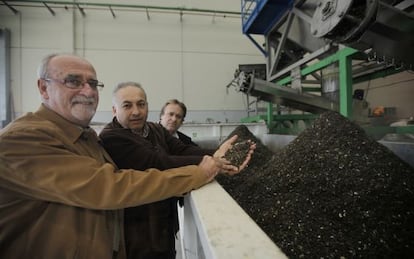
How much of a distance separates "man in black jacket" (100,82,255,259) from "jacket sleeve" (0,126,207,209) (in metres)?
0.24

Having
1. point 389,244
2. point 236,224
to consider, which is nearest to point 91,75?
point 236,224

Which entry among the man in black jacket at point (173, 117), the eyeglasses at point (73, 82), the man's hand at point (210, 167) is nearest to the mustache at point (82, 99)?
the eyeglasses at point (73, 82)

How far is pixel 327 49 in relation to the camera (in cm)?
147

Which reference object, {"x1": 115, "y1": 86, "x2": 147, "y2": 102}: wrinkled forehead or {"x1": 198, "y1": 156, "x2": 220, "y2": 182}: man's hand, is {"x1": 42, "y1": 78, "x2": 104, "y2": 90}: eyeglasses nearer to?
{"x1": 115, "y1": 86, "x2": 147, "y2": 102}: wrinkled forehead


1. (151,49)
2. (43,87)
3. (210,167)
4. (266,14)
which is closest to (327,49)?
(266,14)

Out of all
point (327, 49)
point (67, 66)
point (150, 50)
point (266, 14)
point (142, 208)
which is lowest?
point (142, 208)

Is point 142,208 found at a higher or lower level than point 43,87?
lower

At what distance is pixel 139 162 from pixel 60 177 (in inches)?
12.7

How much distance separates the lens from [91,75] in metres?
0.73

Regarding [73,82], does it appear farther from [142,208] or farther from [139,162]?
[142,208]

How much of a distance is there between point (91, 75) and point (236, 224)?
0.64 m

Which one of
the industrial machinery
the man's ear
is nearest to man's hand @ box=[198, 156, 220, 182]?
the man's ear

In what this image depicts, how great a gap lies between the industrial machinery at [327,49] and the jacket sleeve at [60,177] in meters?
0.91

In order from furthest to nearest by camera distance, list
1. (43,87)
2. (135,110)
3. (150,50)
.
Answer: (150,50), (135,110), (43,87)
